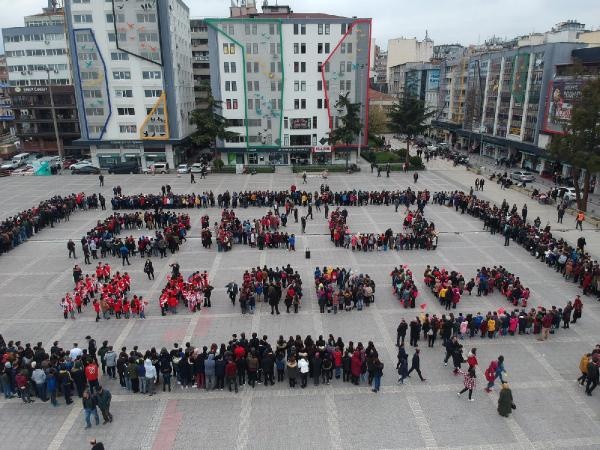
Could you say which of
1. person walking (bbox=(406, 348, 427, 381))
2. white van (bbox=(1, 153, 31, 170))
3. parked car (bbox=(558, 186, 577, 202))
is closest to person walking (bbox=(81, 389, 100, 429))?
person walking (bbox=(406, 348, 427, 381))

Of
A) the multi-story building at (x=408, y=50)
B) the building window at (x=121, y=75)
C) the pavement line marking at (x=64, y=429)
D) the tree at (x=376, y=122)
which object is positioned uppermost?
the multi-story building at (x=408, y=50)

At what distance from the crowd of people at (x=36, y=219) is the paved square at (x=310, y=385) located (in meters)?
0.88

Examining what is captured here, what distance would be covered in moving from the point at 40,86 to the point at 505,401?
247 ft

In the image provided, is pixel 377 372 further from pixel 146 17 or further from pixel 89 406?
pixel 146 17

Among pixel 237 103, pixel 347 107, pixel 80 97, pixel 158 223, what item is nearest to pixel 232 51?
pixel 237 103

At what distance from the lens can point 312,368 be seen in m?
14.9

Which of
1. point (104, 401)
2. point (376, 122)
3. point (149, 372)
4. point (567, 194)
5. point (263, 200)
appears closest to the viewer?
point (104, 401)

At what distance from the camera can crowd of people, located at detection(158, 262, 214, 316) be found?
19703 mm

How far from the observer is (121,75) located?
54844 mm

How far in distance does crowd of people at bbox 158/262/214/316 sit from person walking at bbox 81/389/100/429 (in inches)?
264

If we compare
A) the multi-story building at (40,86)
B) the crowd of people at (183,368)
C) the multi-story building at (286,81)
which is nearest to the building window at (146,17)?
the multi-story building at (286,81)

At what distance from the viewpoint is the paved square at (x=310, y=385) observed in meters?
12.9

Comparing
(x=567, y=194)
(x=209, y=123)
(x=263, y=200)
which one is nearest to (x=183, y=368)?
(x=263, y=200)

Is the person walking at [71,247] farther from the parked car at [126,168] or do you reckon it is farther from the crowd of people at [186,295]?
the parked car at [126,168]
